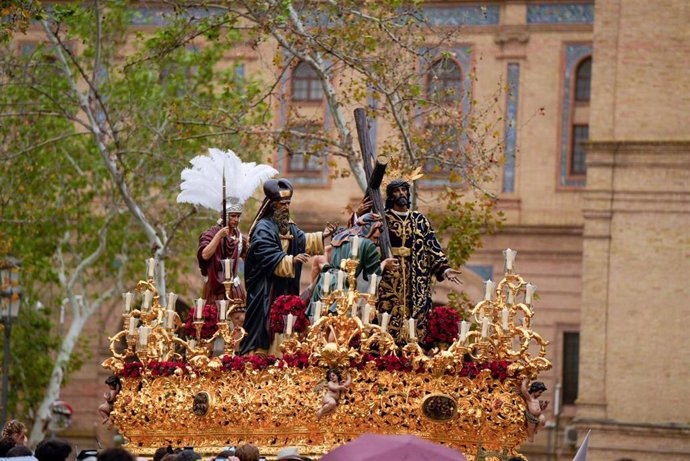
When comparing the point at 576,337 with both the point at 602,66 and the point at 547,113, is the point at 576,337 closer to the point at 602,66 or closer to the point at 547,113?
the point at 547,113

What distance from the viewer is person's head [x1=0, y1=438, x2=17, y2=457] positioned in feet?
51.8

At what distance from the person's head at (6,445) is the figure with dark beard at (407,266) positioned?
12.5 ft

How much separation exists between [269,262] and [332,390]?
6.89 feet

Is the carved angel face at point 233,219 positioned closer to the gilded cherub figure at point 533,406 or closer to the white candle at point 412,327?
the white candle at point 412,327

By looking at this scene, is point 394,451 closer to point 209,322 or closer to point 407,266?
point 407,266

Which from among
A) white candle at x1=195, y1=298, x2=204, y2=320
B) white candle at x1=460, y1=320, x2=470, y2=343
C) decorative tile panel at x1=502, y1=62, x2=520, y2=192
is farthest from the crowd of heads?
decorative tile panel at x1=502, y1=62, x2=520, y2=192

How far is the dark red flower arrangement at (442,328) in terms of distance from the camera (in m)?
18.5

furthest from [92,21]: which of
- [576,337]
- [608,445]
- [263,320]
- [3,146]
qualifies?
[263,320]

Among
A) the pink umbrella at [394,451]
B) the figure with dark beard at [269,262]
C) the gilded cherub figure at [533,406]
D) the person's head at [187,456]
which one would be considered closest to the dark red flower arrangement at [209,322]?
the figure with dark beard at [269,262]

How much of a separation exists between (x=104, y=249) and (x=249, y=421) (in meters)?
23.5

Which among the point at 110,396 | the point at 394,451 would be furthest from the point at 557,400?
the point at 394,451

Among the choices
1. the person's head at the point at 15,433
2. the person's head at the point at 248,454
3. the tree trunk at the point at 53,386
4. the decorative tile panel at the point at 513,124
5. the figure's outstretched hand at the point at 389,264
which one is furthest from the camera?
the decorative tile panel at the point at 513,124

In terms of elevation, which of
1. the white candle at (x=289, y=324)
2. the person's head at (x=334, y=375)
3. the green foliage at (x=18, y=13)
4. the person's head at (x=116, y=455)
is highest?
the green foliage at (x=18, y=13)

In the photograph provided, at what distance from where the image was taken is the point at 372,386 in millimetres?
17344
